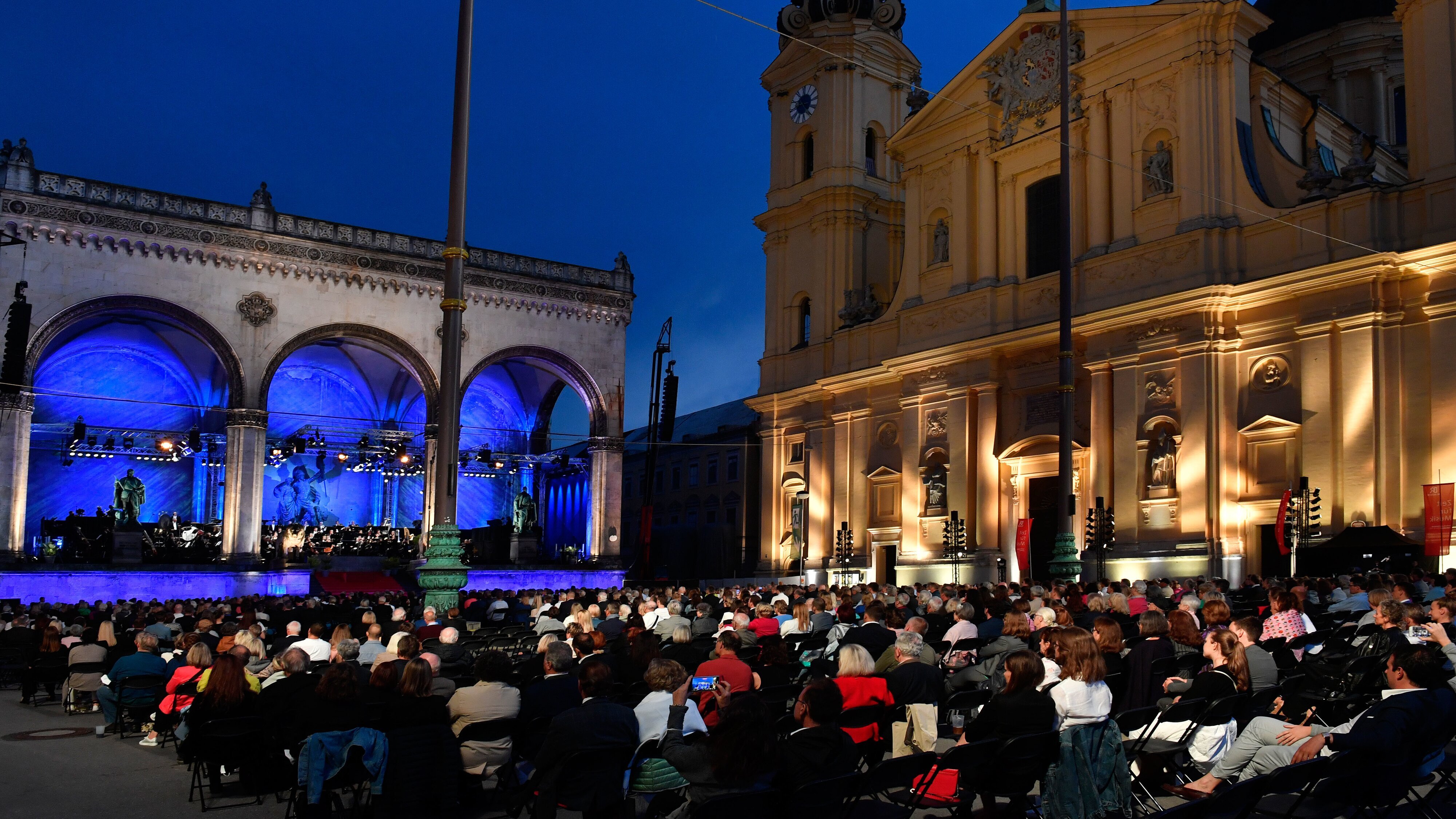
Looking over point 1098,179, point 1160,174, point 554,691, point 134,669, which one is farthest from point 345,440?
point 554,691

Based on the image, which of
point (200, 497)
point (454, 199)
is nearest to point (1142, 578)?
point (454, 199)

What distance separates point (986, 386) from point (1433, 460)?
428 inches

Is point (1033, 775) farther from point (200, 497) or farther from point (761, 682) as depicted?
point (200, 497)

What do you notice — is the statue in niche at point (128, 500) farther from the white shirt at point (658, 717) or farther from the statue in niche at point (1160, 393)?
the white shirt at point (658, 717)

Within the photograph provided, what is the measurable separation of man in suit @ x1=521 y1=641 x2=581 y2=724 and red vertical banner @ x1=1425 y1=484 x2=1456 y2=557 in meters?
18.3

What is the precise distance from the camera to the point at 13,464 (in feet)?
104

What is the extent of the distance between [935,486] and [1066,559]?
13.4 meters

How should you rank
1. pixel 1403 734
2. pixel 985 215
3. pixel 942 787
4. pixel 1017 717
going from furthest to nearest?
pixel 985 215, pixel 942 787, pixel 1017 717, pixel 1403 734

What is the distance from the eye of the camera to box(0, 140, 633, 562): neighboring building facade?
32938 millimetres

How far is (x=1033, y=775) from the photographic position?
6469 millimetres

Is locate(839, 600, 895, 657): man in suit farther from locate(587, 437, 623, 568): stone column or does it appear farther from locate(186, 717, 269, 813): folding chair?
locate(587, 437, 623, 568): stone column

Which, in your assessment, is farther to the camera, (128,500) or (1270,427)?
(128,500)

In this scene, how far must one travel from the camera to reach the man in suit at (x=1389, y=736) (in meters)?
5.86

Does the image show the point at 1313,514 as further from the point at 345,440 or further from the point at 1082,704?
the point at 345,440
